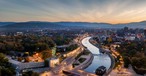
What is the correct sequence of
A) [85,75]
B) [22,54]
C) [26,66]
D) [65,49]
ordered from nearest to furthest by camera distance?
[85,75], [26,66], [22,54], [65,49]

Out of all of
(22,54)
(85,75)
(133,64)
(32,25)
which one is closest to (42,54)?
(22,54)

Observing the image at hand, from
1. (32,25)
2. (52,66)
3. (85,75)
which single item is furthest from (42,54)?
(32,25)

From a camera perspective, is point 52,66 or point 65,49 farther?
point 65,49

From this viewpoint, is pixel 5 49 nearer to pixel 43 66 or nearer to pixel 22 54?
pixel 22 54

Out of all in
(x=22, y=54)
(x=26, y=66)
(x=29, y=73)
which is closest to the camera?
(x=29, y=73)

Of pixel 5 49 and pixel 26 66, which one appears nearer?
pixel 26 66

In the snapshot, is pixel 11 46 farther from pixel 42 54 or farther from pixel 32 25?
pixel 32 25

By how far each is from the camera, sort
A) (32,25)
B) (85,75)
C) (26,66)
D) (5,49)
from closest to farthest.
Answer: (85,75), (26,66), (5,49), (32,25)

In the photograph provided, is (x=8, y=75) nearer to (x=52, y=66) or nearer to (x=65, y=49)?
(x=52, y=66)

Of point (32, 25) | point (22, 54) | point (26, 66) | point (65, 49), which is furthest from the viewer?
point (32, 25)
